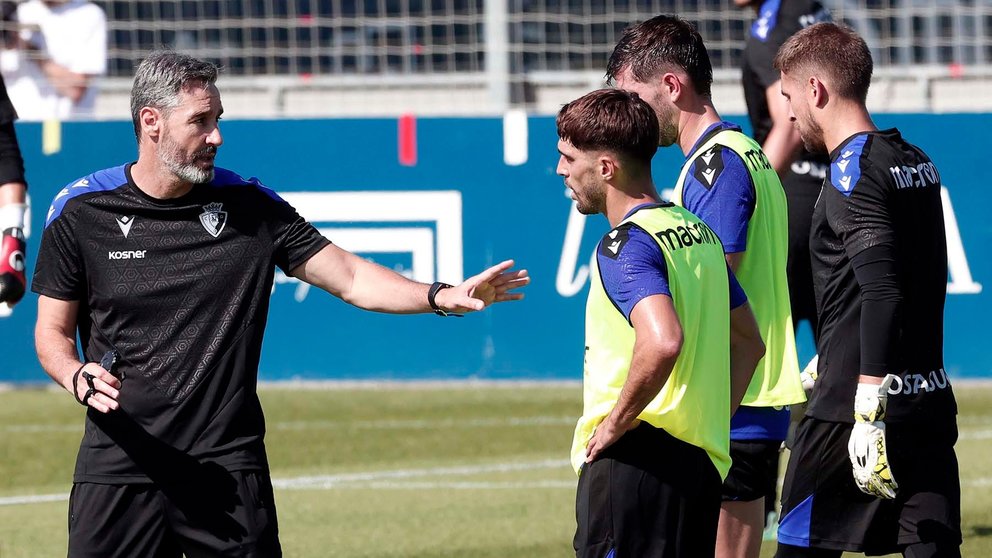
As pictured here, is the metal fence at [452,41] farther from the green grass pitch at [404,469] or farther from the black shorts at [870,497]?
the black shorts at [870,497]

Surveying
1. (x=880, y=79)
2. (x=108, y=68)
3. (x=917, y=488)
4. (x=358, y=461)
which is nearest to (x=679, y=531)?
(x=917, y=488)

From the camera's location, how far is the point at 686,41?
4996 mm

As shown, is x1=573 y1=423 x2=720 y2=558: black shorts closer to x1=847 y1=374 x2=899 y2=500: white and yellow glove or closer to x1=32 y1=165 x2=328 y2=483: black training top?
x1=847 y1=374 x2=899 y2=500: white and yellow glove

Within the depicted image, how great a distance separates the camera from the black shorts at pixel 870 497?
4.49 m

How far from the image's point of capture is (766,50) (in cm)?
742

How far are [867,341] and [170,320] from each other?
1.90m

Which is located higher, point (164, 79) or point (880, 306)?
point (164, 79)

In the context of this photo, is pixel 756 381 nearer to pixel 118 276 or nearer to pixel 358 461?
pixel 118 276

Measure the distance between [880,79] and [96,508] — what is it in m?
8.87

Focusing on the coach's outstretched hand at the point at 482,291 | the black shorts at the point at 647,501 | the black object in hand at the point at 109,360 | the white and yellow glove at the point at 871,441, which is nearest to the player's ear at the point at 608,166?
the coach's outstretched hand at the point at 482,291

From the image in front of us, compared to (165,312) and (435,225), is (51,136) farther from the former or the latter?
(165,312)

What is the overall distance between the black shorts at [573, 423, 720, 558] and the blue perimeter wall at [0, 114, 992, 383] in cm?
662

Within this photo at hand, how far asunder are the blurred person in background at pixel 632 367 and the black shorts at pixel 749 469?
2.91 feet

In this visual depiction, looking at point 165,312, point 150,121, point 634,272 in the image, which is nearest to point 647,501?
point 634,272
